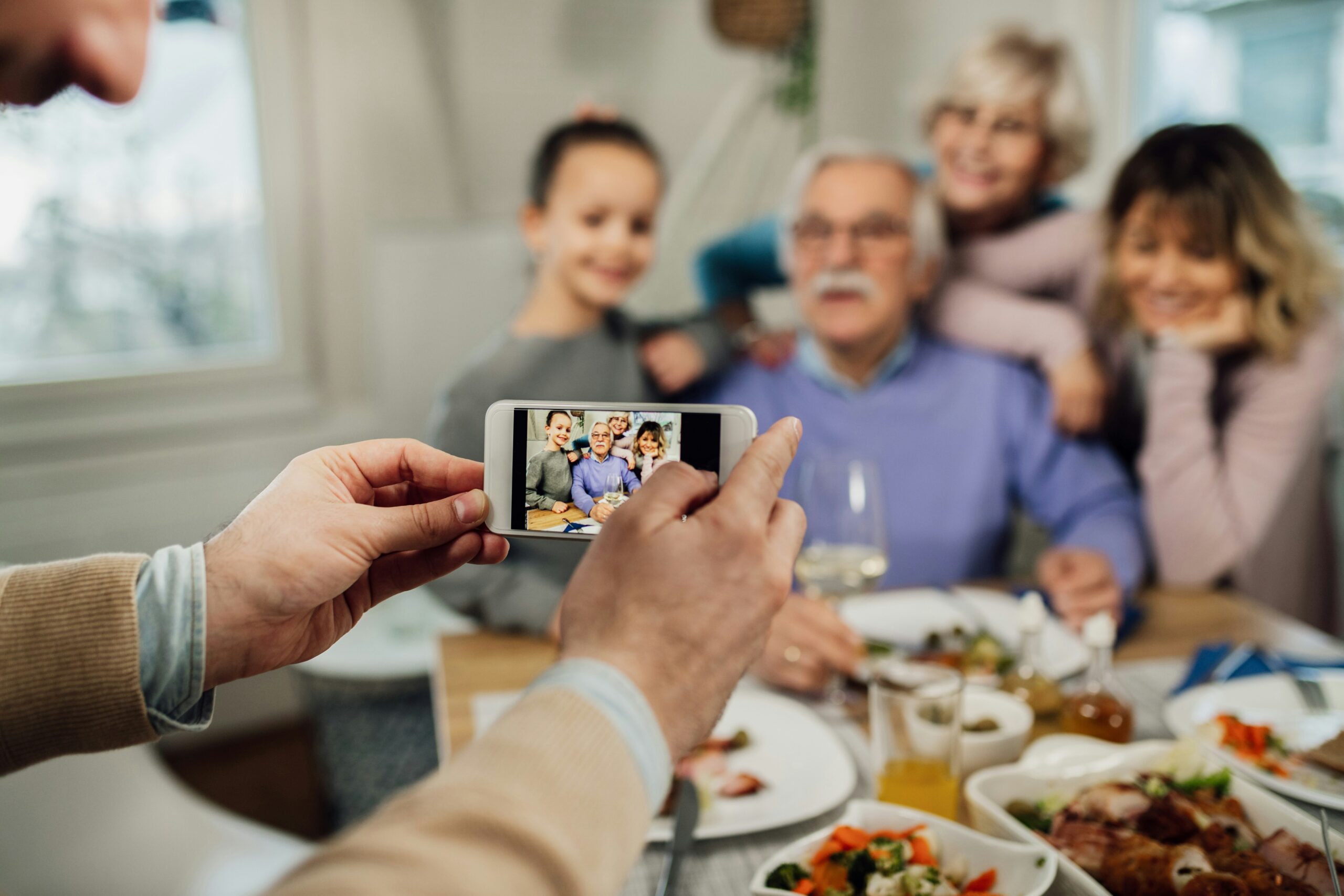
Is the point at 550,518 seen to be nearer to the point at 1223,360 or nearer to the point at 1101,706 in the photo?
the point at 1101,706

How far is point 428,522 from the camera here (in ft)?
1.78

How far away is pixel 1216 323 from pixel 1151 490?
306 mm

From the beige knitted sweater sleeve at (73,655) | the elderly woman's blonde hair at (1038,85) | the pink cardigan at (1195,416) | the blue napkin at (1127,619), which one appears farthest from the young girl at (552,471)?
the elderly woman's blonde hair at (1038,85)

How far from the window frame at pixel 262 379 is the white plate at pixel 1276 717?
1618 mm

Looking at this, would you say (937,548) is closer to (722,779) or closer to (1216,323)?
(1216,323)

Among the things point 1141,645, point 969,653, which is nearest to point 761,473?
point 969,653

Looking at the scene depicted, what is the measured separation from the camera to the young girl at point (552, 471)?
20.7 inches

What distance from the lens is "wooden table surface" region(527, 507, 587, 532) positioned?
52 cm

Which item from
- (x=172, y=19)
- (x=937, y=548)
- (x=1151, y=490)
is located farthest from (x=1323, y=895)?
(x=172, y=19)

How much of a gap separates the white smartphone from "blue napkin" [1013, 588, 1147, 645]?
862 mm

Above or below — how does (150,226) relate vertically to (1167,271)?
above

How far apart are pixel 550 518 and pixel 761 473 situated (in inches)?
5.1

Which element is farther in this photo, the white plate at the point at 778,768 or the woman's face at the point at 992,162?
the woman's face at the point at 992,162

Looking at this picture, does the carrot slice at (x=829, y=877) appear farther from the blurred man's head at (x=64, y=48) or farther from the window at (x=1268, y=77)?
the window at (x=1268, y=77)
